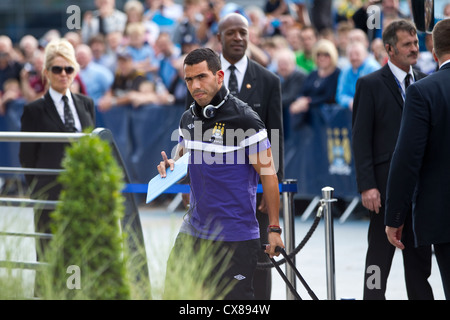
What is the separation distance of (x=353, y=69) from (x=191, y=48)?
344 centimetres

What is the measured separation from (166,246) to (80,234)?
419 millimetres

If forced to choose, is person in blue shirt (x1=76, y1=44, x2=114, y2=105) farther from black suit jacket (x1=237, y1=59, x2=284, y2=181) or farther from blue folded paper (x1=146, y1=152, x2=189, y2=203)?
blue folded paper (x1=146, y1=152, x2=189, y2=203)

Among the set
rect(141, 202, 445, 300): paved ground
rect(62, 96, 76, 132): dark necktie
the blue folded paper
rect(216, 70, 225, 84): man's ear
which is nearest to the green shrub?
the blue folded paper

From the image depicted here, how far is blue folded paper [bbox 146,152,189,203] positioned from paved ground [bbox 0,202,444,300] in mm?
211

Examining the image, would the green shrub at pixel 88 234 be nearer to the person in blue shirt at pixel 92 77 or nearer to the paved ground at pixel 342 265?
the paved ground at pixel 342 265

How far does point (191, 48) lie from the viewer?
1407cm

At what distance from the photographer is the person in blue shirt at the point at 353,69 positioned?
1160 centimetres

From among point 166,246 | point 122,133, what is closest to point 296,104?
point 122,133

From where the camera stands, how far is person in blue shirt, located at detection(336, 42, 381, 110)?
1160 centimetres

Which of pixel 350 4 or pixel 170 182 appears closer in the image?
pixel 170 182

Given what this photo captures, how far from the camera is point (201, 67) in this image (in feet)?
16.3

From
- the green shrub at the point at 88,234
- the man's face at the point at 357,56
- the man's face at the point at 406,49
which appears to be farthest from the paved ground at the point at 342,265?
the man's face at the point at 357,56
